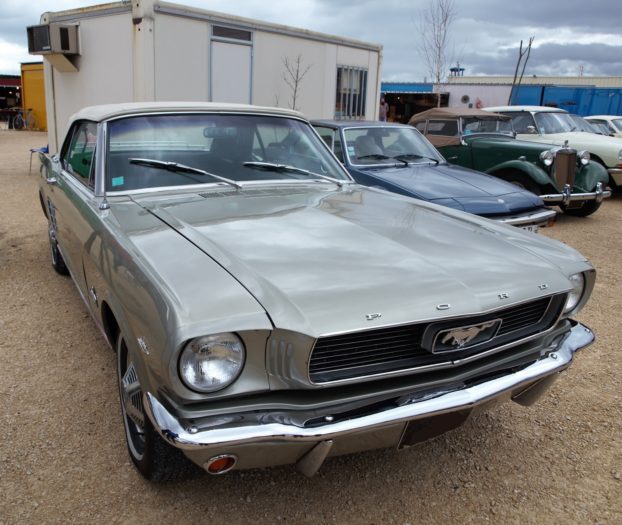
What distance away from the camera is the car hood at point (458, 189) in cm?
530

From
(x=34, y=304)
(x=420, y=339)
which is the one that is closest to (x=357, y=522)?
(x=420, y=339)

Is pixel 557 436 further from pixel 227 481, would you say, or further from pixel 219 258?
pixel 219 258

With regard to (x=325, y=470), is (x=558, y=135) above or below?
above

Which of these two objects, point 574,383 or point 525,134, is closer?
point 574,383

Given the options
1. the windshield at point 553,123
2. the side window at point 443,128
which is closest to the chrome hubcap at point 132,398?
the side window at point 443,128

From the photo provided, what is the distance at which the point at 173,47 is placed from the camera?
7.71m

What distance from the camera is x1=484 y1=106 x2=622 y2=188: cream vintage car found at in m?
9.64

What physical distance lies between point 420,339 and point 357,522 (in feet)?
2.55

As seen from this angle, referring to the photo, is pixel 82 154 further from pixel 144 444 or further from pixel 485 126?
pixel 485 126

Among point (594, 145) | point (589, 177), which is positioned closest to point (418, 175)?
point (589, 177)

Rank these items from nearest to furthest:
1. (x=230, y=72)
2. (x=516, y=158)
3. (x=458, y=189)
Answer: (x=458, y=189)
(x=516, y=158)
(x=230, y=72)

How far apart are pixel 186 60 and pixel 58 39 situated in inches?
92.1

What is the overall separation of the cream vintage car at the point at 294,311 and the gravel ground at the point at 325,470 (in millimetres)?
222

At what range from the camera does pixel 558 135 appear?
9805 millimetres
